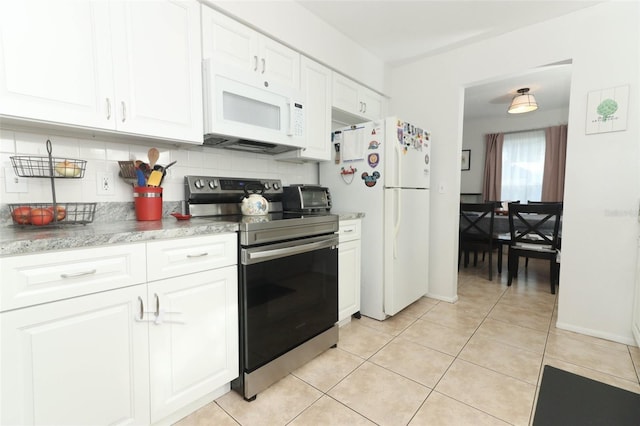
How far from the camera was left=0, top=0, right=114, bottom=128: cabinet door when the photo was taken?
1118 mm

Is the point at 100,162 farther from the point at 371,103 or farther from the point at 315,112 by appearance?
the point at 371,103

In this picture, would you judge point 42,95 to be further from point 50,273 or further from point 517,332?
point 517,332

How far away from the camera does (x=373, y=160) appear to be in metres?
2.34

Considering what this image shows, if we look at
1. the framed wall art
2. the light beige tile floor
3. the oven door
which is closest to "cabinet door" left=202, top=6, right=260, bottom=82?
the oven door

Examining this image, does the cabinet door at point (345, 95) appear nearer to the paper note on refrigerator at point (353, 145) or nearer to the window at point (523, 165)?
the paper note on refrigerator at point (353, 145)

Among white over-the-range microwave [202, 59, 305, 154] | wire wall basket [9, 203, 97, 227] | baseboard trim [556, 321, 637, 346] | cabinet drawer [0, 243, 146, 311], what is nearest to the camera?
cabinet drawer [0, 243, 146, 311]

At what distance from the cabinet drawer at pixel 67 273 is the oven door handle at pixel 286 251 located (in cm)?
46

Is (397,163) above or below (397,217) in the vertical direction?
above

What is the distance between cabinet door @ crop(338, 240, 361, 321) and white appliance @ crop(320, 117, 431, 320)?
18cm

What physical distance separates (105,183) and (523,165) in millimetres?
6172

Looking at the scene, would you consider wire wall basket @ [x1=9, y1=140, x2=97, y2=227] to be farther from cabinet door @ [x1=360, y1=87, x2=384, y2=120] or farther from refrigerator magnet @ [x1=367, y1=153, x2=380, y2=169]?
cabinet door @ [x1=360, y1=87, x2=384, y2=120]

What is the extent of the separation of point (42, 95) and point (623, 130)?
131 inches

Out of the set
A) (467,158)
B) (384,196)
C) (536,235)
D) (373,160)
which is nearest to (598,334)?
(536,235)

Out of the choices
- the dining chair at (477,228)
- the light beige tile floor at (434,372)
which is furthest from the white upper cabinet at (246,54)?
the dining chair at (477,228)
